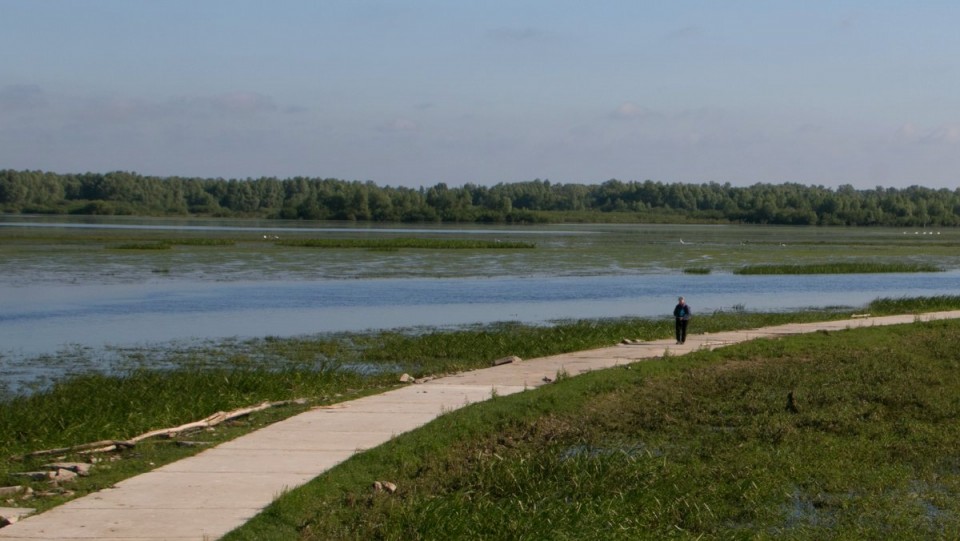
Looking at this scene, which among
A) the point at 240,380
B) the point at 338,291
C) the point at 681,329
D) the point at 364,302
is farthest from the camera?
the point at 338,291

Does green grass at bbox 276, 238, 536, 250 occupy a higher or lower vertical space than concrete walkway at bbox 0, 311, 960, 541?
lower

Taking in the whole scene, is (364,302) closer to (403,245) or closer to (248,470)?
(248,470)

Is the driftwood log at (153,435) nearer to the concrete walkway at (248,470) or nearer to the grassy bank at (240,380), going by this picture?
the grassy bank at (240,380)

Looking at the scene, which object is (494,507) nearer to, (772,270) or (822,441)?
(822,441)

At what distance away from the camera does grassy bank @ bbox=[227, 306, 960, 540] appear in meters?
10.2

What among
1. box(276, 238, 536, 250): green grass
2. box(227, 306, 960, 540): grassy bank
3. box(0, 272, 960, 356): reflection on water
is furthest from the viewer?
box(276, 238, 536, 250): green grass

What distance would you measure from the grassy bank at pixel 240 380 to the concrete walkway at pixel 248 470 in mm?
452

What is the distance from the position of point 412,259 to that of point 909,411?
4640 cm

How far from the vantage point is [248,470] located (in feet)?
36.9

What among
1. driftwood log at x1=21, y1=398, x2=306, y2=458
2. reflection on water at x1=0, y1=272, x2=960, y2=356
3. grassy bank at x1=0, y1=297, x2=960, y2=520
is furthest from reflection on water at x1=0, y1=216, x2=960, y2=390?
driftwood log at x1=21, y1=398, x2=306, y2=458

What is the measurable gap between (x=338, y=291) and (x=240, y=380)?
23.7m

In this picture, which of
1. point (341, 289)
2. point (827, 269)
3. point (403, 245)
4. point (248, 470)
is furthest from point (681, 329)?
point (403, 245)

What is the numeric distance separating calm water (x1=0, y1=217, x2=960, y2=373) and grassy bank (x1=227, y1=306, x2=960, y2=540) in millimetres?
13189

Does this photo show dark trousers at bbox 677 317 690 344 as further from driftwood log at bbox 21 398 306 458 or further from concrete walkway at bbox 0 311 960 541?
driftwood log at bbox 21 398 306 458
